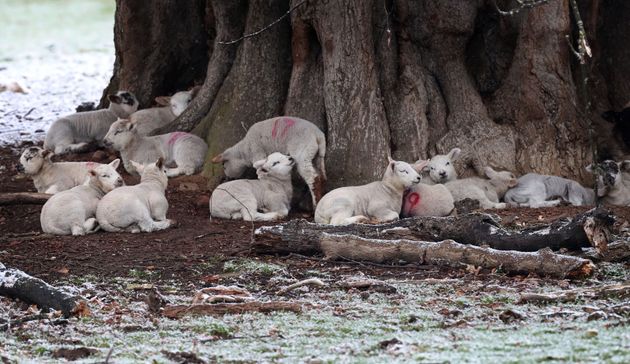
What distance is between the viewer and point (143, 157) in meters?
15.6

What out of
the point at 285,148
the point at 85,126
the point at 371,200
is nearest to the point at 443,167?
the point at 371,200

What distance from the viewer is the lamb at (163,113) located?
16.9m

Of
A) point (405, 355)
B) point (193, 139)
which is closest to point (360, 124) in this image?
point (193, 139)

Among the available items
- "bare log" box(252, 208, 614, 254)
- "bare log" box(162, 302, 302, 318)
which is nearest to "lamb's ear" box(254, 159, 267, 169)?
"bare log" box(252, 208, 614, 254)

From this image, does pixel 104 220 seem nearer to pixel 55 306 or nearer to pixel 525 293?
pixel 55 306

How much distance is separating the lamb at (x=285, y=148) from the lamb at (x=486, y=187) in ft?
5.13

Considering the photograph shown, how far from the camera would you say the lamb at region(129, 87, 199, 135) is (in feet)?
55.5

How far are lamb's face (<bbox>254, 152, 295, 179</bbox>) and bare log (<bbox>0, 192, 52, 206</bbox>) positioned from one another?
249cm

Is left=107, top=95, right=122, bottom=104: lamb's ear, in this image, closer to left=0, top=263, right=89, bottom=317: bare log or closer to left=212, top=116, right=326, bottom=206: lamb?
left=212, top=116, right=326, bottom=206: lamb

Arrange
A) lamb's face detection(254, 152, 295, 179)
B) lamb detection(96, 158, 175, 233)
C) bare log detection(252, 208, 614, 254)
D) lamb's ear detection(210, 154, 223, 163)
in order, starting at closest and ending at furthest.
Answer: bare log detection(252, 208, 614, 254) < lamb detection(96, 158, 175, 233) < lamb's face detection(254, 152, 295, 179) < lamb's ear detection(210, 154, 223, 163)

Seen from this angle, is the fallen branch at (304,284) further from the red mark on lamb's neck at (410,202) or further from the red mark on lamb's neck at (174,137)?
the red mark on lamb's neck at (174,137)

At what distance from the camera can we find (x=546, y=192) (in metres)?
13.9

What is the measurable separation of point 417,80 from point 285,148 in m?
1.90

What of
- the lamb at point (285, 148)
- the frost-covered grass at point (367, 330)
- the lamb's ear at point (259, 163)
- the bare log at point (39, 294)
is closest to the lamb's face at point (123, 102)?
the lamb at point (285, 148)
